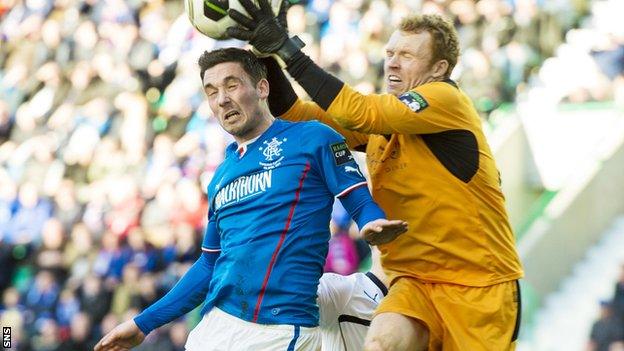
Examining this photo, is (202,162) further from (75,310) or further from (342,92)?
(342,92)

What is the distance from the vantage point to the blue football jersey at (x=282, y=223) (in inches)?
Answer: 197

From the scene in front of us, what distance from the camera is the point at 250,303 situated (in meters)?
5.04

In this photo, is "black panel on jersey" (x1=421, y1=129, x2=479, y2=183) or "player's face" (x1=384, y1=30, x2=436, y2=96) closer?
"black panel on jersey" (x1=421, y1=129, x2=479, y2=183)

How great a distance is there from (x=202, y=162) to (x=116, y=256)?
1.38 m

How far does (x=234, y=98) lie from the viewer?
17.1ft

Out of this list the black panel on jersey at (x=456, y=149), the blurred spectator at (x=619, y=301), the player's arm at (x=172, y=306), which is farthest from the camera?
the blurred spectator at (x=619, y=301)

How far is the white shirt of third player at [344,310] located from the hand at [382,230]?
96cm

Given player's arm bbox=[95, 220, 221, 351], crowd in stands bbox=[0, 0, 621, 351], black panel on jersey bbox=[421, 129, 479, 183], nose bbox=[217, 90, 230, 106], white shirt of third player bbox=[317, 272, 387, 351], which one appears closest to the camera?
nose bbox=[217, 90, 230, 106]


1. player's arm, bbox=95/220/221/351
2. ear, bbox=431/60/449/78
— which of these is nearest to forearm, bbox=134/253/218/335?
player's arm, bbox=95/220/221/351

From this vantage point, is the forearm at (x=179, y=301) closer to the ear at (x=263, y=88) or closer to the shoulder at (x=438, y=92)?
the ear at (x=263, y=88)

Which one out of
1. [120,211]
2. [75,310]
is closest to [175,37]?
[120,211]

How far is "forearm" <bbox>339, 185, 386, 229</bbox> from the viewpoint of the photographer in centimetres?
490

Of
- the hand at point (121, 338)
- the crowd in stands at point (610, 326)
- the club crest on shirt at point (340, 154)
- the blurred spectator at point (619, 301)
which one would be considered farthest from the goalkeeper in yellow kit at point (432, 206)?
the blurred spectator at point (619, 301)

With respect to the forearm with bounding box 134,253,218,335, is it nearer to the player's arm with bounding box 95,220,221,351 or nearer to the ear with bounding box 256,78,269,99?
the player's arm with bounding box 95,220,221,351
